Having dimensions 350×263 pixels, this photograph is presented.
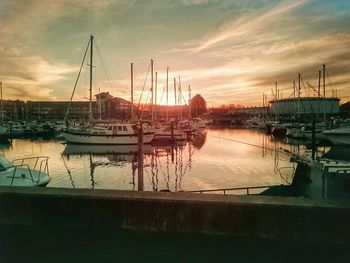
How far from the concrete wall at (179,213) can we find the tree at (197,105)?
179 m

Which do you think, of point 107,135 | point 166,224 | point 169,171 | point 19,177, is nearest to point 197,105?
point 107,135

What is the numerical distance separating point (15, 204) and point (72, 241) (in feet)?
4.54

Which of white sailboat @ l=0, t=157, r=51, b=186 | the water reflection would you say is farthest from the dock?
the water reflection

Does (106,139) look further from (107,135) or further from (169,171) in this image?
(169,171)

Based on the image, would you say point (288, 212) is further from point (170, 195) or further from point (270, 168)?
point (270, 168)

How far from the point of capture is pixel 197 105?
627 ft

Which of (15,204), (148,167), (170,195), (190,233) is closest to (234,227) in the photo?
(190,233)

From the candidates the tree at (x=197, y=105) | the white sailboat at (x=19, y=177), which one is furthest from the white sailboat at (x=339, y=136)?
the tree at (x=197, y=105)

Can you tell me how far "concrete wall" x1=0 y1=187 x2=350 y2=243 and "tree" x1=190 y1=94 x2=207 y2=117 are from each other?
178582mm

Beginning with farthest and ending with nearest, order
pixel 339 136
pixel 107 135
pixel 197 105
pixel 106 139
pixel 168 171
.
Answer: pixel 197 105 → pixel 107 135 → pixel 106 139 → pixel 339 136 → pixel 168 171

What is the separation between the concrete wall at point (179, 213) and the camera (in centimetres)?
564

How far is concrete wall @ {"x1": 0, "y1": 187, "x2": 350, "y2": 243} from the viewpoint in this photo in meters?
5.64

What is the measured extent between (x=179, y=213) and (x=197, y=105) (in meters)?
186

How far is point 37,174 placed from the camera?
681 inches
